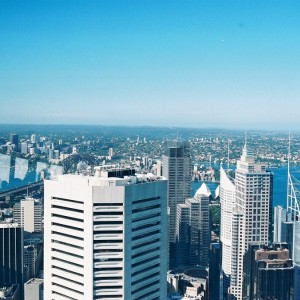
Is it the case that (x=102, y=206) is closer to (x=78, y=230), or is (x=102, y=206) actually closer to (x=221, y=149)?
(x=78, y=230)

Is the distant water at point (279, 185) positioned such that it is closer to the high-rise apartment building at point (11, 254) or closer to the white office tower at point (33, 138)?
the high-rise apartment building at point (11, 254)

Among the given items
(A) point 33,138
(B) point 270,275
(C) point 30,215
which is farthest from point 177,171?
(B) point 270,275

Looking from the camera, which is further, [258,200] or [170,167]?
[170,167]

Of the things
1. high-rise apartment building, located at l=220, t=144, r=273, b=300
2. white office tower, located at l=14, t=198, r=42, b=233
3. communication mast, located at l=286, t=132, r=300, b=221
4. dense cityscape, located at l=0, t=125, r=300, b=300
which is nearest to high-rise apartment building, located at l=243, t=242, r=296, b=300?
dense cityscape, located at l=0, t=125, r=300, b=300

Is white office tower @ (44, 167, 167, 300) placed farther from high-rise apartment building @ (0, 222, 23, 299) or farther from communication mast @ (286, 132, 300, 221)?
communication mast @ (286, 132, 300, 221)

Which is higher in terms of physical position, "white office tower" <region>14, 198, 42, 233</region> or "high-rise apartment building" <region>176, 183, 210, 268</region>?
"white office tower" <region>14, 198, 42, 233</region>

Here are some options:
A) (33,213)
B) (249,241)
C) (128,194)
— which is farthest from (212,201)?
(128,194)
